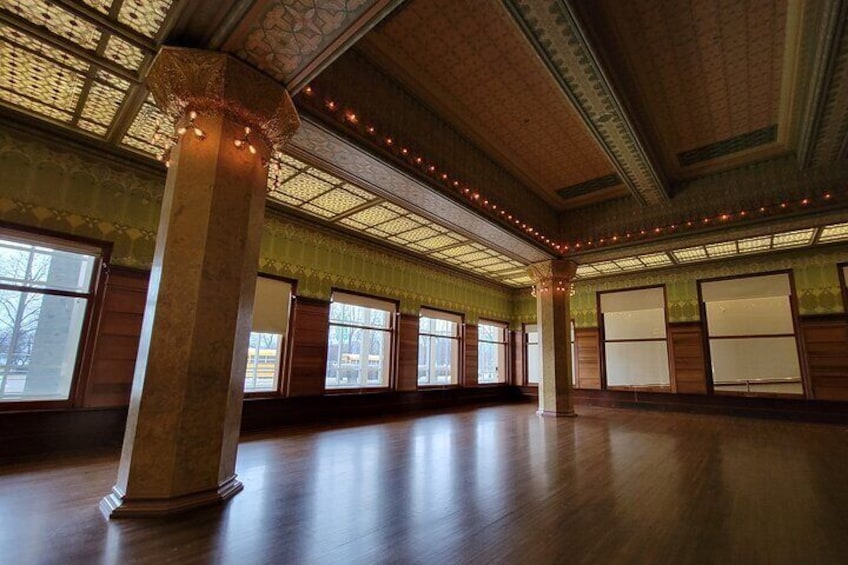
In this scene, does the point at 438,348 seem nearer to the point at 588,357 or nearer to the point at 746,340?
the point at 588,357

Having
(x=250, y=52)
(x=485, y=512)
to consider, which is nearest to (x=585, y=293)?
(x=485, y=512)

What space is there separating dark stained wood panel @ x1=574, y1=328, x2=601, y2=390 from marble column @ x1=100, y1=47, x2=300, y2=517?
1055 cm

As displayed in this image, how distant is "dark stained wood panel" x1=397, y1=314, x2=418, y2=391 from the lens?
30.4 ft

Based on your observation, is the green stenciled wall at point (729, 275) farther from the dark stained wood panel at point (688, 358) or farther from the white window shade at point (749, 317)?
the white window shade at point (749, 317)

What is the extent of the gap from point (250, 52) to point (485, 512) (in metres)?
4.15

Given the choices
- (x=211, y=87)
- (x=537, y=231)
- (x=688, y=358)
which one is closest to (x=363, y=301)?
(x=537, y=231)

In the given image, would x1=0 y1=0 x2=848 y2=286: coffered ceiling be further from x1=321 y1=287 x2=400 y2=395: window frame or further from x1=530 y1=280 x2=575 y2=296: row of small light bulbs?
x1=530 y1=280 x2=575 y2=296: row of small light bulbs

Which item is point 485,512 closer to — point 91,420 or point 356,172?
point 356,172

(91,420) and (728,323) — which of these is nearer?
(91,420)

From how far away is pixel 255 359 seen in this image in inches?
273

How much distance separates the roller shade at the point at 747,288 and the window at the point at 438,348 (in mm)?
6589

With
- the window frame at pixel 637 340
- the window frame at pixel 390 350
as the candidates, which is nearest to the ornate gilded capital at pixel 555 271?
the window frame at pixel 637 340

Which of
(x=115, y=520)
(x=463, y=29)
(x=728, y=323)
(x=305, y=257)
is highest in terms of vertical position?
(x=463, y=29)

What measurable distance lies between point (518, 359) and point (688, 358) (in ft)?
15.8
